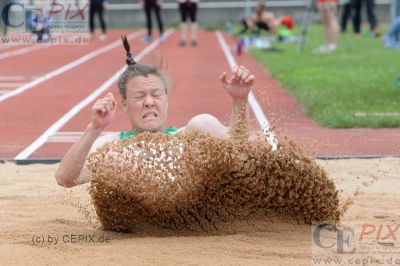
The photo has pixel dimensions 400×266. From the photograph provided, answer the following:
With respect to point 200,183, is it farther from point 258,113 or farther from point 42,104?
point 42,104

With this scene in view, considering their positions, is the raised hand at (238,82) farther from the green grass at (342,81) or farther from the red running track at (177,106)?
the green grass at (342,81)

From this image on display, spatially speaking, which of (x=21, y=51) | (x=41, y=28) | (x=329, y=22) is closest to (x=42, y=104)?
(x=329, y=22)

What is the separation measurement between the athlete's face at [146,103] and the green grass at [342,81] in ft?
14.8

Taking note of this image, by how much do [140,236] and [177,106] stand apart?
6.62m

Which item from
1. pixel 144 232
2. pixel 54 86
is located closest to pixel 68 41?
pixel 54 86

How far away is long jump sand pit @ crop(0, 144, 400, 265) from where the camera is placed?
427cm

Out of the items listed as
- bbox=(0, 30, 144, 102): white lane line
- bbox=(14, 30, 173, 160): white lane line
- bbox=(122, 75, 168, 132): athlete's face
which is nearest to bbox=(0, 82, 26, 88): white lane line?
bbox=(0, 30, 144, 102): white lane line

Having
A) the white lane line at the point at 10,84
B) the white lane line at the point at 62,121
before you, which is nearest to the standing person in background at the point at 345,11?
the white lane line at the point at 62,121

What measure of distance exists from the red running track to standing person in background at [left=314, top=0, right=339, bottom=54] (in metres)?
1.74

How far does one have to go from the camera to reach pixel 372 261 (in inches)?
166

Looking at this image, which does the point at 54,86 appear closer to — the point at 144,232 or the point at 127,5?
the point at 144,232

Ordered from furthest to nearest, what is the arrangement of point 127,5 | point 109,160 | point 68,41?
point 127,5
point 68,41
point 109,160

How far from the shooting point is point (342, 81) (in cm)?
1352

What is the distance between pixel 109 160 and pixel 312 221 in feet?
4.04
